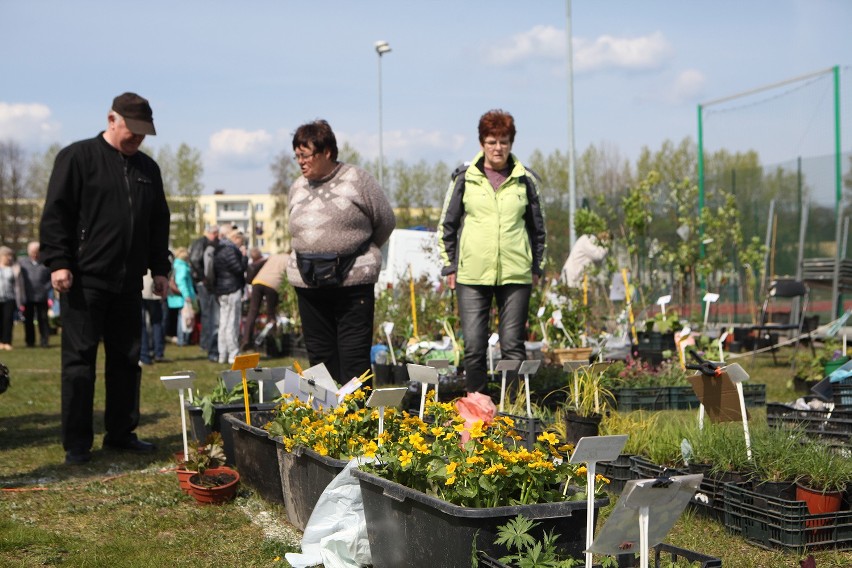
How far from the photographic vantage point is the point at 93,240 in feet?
19.2

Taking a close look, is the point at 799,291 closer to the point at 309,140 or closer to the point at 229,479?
the point at 309,140

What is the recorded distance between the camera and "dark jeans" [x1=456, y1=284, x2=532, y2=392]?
21.1 ft

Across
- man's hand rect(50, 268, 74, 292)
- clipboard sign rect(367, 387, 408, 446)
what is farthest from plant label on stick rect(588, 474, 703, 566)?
man's hand rect(50, 268, 74, 292)

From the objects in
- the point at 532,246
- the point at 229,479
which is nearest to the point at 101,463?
the point at 229,479

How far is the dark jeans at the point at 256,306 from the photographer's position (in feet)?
43.8

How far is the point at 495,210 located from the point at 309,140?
1346mm

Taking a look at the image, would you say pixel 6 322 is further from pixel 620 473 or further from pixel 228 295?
pixel 620 473

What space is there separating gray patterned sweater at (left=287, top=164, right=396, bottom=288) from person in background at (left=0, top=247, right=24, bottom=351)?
38.2 ft

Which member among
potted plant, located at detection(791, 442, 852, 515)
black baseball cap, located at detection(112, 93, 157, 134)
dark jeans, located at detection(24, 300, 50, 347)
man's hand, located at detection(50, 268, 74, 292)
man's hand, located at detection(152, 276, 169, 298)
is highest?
black baseball cap, located at detection(112, 93, 157, 134)

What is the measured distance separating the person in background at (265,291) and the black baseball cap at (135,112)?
752cm

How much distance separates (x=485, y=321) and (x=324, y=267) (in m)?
1.33

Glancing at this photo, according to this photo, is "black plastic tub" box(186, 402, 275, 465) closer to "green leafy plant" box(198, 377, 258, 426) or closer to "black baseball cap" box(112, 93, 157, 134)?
"green leafy plant" box(198, 377, 258, 426)

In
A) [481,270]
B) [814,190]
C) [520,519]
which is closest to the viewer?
[520,519]

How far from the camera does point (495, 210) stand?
6.41 metres
